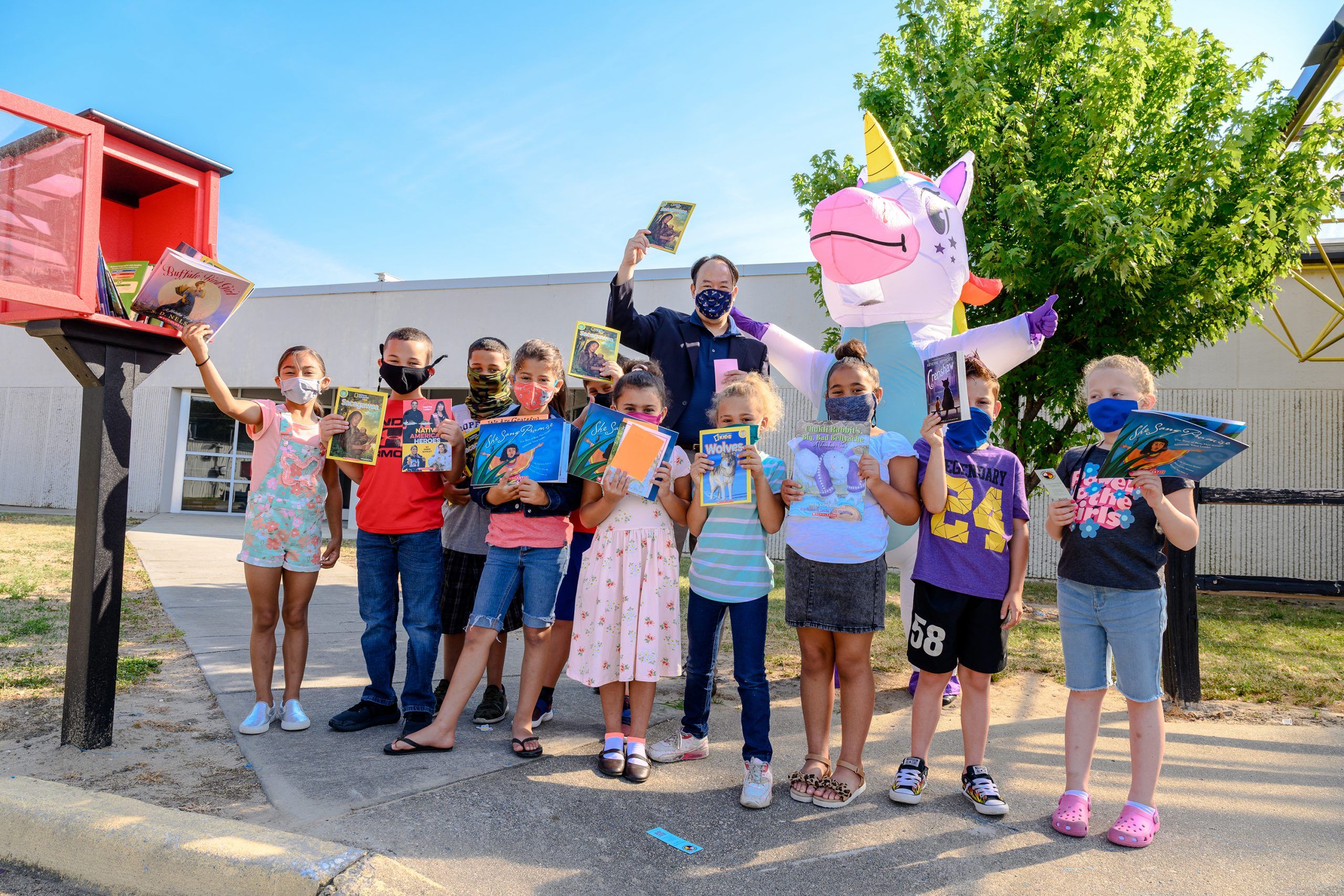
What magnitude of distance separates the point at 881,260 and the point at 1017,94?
205 inches

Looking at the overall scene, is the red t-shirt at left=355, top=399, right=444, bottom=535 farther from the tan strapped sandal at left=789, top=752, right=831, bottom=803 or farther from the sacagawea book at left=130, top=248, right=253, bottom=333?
the tan strapped sandal at left=789, top=752, right=831, bottom=803

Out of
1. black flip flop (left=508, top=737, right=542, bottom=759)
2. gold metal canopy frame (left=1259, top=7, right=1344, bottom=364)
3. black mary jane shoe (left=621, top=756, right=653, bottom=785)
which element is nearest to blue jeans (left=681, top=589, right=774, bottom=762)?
black mary jane shoe (left=621, top=756, right=653, bottom=785)

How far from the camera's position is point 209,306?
369 cm

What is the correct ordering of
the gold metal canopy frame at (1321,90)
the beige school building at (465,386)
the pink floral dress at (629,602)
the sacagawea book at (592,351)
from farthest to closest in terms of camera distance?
the beige school building at (465,386)
the gold metal canopy frame at (1321,90)
the sacagawea book at (592,351)
the pink floral dress at (629,602)

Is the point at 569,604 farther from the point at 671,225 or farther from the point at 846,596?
the point at 671,225

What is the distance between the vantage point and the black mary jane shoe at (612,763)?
3393 mm

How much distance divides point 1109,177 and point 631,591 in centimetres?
624

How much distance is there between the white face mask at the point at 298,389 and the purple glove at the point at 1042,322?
12.0 feet

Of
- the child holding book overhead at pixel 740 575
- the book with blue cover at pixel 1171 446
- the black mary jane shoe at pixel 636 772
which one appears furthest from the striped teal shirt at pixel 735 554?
the book with blue cover at pixel 1171 446

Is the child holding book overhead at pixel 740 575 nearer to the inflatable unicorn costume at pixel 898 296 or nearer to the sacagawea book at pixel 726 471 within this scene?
the sacagawea book at pixel 726 471

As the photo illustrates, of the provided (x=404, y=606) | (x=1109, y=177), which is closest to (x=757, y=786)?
(x=404, y=606)

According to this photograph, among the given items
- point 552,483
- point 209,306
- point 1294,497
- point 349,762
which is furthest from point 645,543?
point 1294,497

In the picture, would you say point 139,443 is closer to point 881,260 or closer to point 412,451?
point 412,451

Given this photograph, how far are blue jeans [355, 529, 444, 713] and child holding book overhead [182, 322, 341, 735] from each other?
209mm
